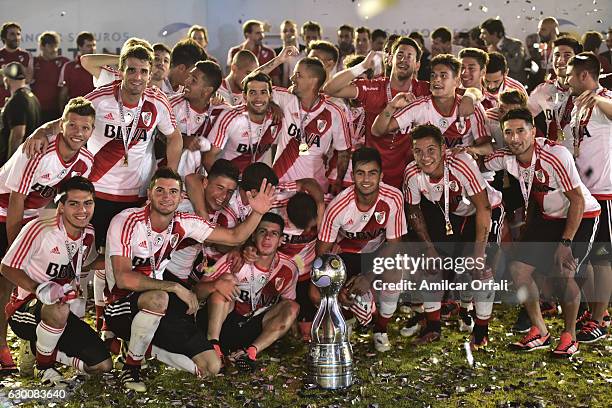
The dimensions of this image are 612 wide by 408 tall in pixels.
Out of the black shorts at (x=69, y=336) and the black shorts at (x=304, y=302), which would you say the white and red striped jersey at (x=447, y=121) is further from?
the black shorts at (x=69, y=336)

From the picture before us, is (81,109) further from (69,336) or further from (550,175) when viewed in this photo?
(550,175)

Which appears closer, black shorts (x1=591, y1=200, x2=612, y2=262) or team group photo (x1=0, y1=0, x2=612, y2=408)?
team group photo (x1=0, y1=0, x2=612, y2=408)

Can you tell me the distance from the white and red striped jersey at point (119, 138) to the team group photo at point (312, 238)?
14 mm

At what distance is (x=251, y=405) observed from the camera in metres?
4.51

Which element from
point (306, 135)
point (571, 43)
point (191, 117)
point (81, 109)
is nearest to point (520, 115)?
point (571, 43)

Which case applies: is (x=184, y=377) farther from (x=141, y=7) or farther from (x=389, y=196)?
(x=141, y=7)

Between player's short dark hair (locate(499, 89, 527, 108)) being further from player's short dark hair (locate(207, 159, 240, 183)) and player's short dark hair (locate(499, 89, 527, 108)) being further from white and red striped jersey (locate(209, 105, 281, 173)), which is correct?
player's short dark hair (locate(207, 159, 240, 183))

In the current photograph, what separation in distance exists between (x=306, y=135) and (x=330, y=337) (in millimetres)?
1815

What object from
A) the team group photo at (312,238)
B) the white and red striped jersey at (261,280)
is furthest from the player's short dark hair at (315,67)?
the white and red striped jersey at (261,280)

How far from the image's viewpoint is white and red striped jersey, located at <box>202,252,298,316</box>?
5371 mm

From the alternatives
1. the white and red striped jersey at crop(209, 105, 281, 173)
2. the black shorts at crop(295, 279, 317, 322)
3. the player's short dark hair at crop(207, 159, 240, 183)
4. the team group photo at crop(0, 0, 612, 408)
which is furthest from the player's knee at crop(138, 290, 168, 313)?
the white and red striped jersey at crop(209, 105, 281, 173)

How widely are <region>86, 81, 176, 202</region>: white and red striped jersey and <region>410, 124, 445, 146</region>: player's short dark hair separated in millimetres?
1506

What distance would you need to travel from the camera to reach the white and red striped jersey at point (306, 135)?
6074 mm

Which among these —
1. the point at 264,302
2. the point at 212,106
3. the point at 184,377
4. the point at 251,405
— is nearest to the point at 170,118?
the point at 212,106
